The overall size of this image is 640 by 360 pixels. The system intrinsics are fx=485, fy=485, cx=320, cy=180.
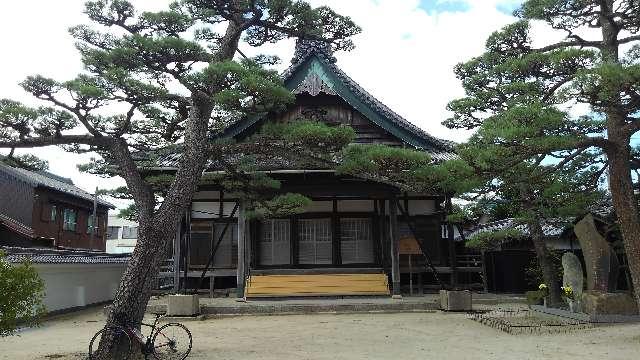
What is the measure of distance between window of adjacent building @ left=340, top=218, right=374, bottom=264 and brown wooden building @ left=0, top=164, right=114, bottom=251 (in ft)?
47.4

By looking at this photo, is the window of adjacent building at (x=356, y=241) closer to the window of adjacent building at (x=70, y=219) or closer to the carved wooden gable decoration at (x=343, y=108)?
the carved wooden gable decoration at (x=343, y=108)

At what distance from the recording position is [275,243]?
17.5 meters

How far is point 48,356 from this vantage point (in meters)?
8.45

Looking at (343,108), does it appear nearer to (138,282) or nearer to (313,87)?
(313,87)

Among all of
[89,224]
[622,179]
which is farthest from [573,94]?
[89,224]

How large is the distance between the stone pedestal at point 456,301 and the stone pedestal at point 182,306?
7.25 metres

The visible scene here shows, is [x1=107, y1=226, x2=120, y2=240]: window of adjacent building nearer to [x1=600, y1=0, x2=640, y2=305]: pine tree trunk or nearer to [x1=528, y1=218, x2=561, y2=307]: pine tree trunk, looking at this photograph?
[x1=528, y1=218, x2=561, y2=307]: pine tree trunk

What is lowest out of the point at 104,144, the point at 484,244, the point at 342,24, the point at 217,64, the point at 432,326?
the point at 432,326

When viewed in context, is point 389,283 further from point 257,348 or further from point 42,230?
point 42,230

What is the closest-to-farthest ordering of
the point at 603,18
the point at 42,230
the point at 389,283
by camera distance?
1. the point at 603,18
2. the point at 389,283
3. the point at 42,230

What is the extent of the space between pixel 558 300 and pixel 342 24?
1006cm

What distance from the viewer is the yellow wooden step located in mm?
15664

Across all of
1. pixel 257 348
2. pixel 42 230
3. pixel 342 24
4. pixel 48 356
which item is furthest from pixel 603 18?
pixel 42 230

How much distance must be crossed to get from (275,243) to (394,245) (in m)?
4.37
